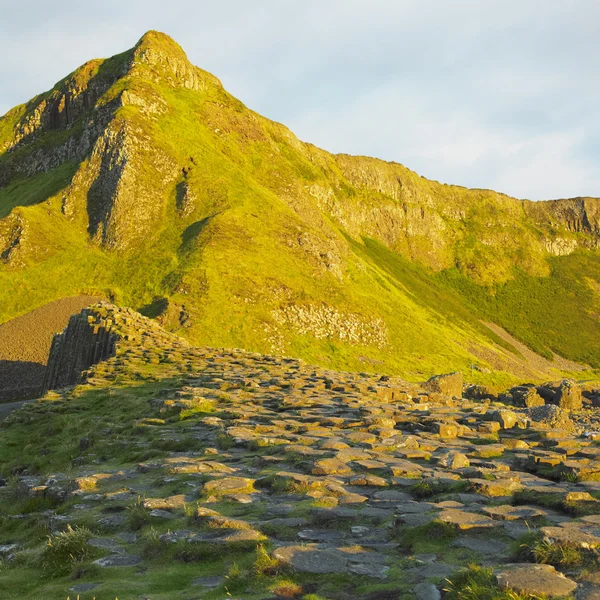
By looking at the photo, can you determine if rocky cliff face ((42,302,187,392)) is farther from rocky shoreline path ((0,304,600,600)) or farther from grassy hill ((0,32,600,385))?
rocky shoreline path ((0,304,600,600))

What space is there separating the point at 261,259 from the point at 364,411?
66.0 metres

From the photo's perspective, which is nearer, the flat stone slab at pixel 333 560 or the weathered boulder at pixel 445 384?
the flat stone slab at pixel 333 560

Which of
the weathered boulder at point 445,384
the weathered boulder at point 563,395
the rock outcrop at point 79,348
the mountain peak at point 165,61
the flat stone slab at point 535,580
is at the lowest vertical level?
the weathered boulder at point 563,395

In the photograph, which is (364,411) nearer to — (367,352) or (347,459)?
(347,459)

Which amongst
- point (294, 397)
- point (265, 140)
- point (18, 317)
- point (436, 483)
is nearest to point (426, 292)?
point (265, 140)

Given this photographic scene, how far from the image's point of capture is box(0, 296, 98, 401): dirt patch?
5591cm

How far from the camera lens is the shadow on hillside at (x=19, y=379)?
54062 millimetres

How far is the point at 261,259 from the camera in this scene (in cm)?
8281

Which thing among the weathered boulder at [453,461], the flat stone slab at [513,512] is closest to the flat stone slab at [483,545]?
the flat stone slab at [513,512]

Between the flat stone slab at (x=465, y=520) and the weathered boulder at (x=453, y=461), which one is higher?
the flat stone slab at (x=465, y=520)

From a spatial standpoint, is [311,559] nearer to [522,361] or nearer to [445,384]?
[445,384]

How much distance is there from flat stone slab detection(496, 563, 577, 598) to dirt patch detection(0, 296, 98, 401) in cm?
5572

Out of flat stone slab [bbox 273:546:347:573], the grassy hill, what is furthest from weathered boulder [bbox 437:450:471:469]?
the grassy hill

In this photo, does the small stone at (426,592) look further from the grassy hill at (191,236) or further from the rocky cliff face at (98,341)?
the grassy hill at (191,236)
